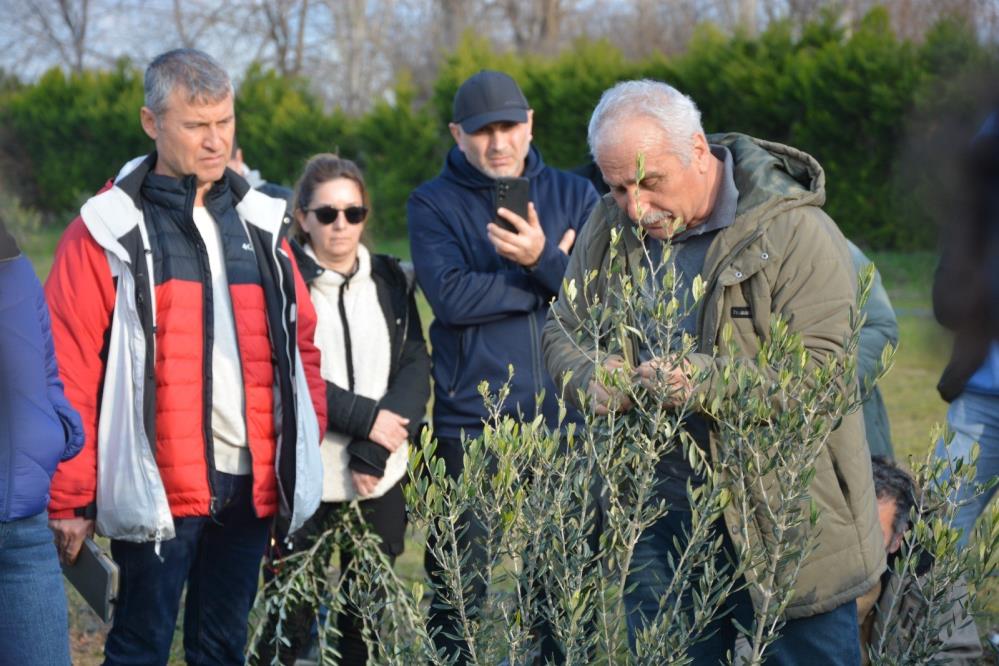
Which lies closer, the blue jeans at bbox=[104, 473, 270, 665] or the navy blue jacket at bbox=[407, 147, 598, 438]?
the blue jeans at bbox=[104, 473, 270, 665]

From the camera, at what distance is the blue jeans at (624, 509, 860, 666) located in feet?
9.45

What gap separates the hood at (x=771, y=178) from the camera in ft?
9.29

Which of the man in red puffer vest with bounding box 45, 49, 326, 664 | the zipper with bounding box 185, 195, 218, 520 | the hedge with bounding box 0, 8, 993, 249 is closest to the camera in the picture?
the man in red puffer vest with bounding box 45, 49, 326, 664

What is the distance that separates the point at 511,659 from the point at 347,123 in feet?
75.7

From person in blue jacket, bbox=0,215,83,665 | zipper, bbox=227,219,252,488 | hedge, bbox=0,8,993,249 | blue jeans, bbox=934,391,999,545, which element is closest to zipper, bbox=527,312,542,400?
zipper, bbox=227,219,252,488

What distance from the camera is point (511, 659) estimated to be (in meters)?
2.38

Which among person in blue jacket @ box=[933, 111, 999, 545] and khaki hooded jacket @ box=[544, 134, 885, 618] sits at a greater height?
person in blue jacket @ box=[933, 111, 999, 545]

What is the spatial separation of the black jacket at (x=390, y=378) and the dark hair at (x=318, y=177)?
0.16 meters

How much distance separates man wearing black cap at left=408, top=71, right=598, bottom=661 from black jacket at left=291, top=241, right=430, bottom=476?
10 centimetres

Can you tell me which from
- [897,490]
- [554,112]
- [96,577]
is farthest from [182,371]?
[554,112]

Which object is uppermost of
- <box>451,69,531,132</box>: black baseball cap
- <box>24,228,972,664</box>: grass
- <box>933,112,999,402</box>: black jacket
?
<box>933,112,999,402</box>: black jacket

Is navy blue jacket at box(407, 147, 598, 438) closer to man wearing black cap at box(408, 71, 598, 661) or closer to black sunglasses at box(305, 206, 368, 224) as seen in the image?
man wearing black cap at box(408, 71, 598, 661)

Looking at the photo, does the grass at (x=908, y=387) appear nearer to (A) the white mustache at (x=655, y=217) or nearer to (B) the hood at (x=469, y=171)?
(A) the white mustache at (x=655, y=217)

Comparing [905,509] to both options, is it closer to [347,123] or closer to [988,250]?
[988,250]
